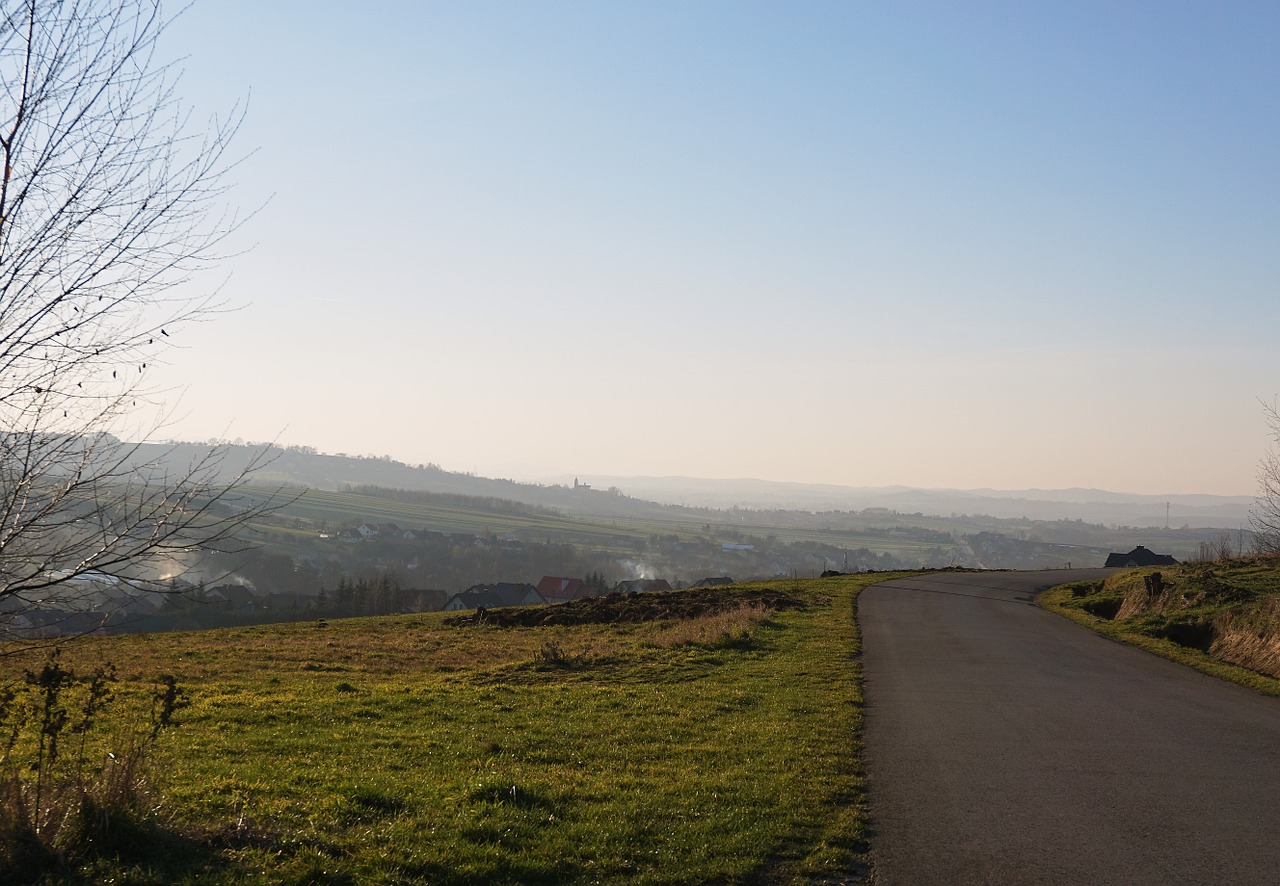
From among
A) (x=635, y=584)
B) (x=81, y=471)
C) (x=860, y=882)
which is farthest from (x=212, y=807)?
(x=635, y=584)

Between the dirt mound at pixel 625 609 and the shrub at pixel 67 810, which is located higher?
the shrub at pixel 67 810

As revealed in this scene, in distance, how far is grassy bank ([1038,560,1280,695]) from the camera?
57.8 ft

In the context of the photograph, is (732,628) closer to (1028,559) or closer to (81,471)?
(81,471)

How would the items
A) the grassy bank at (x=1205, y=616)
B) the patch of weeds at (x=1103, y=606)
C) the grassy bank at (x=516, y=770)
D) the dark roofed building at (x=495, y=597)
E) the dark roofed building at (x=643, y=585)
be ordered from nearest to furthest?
1. the grassy bank at (x=516, y=770)
2. the grassy bank at (x=1205, y=616)
3. the patch of weeds at (x=1103, y=606)
4. the dark roofed building at (x=495, y=597)
5. the dark roofed building at (x=643, y=585)

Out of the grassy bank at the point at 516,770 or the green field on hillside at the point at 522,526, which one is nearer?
the grassy bank at the point at 516,770

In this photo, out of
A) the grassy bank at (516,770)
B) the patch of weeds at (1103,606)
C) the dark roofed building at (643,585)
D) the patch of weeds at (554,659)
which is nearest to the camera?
the grassy bank at (516,770)

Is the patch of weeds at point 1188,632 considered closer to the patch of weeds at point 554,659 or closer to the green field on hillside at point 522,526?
the patch of weeds at point 554,659

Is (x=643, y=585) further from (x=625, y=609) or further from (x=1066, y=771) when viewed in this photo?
(x=1066, y=771)

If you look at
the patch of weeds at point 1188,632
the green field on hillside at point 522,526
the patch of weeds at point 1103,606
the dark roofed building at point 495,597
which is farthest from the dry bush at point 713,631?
the green field on hillside at point 522,526

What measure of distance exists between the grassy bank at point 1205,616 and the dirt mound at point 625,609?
10.1 metres

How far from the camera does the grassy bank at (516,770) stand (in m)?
6.53

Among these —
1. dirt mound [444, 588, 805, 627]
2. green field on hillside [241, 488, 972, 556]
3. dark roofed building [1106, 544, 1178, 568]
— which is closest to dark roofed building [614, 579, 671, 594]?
dirt mound [444, 588, 805, 627]

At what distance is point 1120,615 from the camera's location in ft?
91.2

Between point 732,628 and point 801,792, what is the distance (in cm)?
1413
